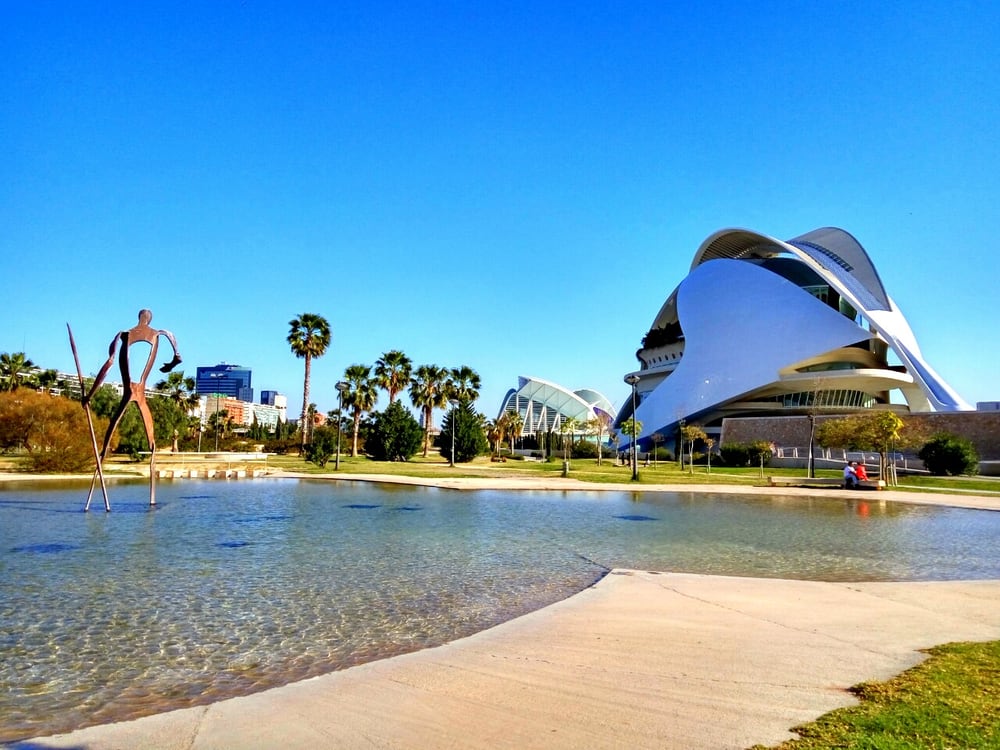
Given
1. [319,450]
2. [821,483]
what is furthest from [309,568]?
[319,450]

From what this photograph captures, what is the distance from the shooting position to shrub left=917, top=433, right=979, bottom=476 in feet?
106

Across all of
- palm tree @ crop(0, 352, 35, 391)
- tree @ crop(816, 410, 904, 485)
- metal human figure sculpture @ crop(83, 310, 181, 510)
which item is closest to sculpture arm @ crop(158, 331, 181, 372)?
metal human figure sculpture @ crop(83, 310, 181, 510)

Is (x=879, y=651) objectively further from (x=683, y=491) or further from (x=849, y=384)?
(x=849, y=384)

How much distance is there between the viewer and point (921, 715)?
3.59 metres

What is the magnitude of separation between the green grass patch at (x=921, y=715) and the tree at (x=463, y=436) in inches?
1674

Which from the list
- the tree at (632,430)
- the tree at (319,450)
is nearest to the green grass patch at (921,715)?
the tree at (632,430)

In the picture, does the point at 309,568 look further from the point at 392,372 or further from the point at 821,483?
the point at 392,372

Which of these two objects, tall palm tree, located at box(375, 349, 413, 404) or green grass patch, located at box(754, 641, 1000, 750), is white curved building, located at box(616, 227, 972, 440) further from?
green grass patch, located at box(754, 641, 1000, 750)

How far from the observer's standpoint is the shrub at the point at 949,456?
106 ft

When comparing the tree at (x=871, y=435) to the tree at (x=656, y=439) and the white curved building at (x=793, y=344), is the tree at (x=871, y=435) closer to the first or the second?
the white curved building at (x=793, y=344)

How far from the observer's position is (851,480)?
84.4 feet

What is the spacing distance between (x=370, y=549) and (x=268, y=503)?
27.3 feet

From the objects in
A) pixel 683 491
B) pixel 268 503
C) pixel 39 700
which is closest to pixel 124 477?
pixel 268 503

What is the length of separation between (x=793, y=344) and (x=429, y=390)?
30464 mm
